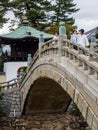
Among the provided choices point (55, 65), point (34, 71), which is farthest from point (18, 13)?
point (55, 65)

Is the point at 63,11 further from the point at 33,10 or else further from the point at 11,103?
the point at 11,103

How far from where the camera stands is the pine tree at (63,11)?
4128 cm

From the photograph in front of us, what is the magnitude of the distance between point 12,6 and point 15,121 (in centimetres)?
1721

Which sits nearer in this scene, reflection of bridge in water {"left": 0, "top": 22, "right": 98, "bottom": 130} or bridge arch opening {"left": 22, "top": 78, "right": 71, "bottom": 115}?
reflection of bridge in water {"left": 0, "top": 22, "right": 98, "bottom": 130}

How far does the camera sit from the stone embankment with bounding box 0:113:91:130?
79.6 ft

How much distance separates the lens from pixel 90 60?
12.3 metres


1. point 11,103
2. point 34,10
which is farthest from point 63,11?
point 11,103

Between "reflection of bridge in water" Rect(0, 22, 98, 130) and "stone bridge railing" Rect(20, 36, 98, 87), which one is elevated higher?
"stone bridge railing" Rect(20, 36, 98, 87)

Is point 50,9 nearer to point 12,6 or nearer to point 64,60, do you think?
point 12,6

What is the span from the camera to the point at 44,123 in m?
24.9

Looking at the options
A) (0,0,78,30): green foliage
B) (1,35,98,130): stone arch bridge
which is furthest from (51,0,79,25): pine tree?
(1,35,98,130): stone arch bridge

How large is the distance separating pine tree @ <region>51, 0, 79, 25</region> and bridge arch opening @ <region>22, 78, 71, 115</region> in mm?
16940

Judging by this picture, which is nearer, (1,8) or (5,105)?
(5,105)

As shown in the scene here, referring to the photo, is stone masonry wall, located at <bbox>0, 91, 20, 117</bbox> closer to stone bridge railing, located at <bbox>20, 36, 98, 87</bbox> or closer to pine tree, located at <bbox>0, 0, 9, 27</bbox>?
stone bridge railing, located at <bbox>20, 36, 98, 87</bbox>
